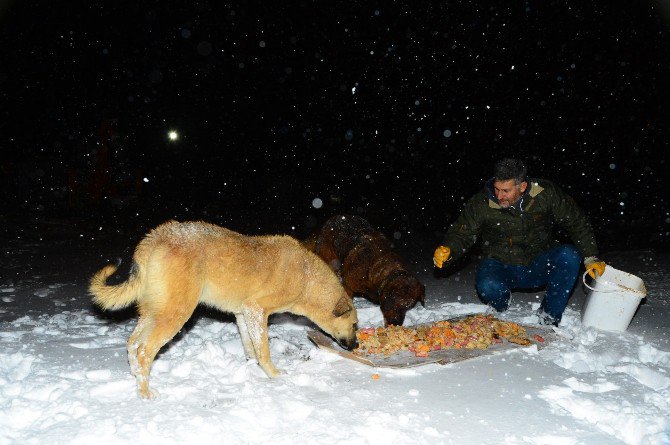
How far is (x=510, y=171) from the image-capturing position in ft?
17.0

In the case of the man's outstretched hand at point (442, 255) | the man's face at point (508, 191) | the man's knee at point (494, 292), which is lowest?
the man's knee at point (494, 292)

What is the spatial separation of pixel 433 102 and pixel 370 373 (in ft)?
113

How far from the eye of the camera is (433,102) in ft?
118

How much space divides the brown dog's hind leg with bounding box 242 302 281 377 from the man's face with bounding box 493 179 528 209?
309cm

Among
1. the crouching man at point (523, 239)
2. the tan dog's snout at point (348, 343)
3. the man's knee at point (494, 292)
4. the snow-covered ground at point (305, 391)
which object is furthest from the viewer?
the man's knee at point (494, 292)

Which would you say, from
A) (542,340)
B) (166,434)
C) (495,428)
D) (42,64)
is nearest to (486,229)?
(542,340)

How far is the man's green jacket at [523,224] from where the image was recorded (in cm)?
546

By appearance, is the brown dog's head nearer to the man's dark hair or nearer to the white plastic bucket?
the man's dark hair

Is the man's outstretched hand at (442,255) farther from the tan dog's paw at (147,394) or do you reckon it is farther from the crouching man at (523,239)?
the tan dog's paw at (147,394)

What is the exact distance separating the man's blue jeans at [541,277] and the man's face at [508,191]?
87cm

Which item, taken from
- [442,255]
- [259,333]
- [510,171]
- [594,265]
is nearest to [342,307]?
[259,333]

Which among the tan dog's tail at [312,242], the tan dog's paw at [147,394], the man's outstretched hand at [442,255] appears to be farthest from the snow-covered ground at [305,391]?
the tan dog's tail at [312,242]

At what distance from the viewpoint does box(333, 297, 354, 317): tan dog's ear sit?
441 cm

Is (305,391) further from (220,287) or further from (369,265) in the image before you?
(369,265)
